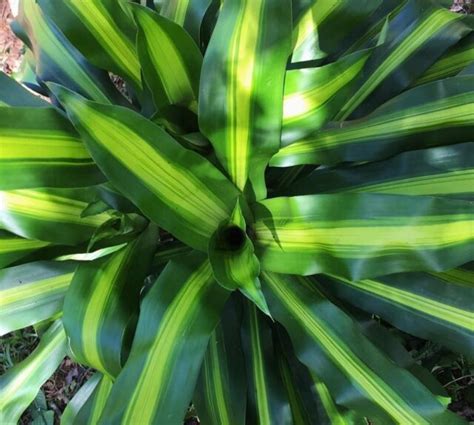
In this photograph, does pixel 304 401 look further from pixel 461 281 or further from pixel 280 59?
pixel 280 59

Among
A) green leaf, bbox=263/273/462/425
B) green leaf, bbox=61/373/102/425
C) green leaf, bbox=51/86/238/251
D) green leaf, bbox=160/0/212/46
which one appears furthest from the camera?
green leaf, bbox=61/373/102/425

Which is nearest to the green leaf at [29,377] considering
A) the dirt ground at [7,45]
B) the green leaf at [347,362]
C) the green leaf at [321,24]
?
the green leaf at [347,362]

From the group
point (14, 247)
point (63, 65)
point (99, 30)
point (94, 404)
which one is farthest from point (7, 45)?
point (94, 404)

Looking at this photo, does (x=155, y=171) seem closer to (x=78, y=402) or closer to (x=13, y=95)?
(x=13, y=95)

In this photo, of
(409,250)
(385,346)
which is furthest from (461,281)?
(409,250)

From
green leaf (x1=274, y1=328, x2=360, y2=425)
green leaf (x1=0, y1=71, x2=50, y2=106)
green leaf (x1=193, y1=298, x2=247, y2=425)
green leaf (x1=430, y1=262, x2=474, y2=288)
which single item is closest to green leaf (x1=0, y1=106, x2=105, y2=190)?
green leaf (x1=0, y1=71, x2=50, y2=106)

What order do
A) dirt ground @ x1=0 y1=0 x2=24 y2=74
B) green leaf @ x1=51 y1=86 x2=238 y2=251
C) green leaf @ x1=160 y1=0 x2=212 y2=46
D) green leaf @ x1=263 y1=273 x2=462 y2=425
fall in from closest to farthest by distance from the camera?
1. green leaf @ x1=51 y1=86 x2=238 y2=251
2. green leaf @ x1=263 y1=273 x2=462 y2=425
3. green leaf @ x1=160 y1=0 x2=212 y2=46
4. dirt ground @ x1=0 y1=0 x2=24 y2=74

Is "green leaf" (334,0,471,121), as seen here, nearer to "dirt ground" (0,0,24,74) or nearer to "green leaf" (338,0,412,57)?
"green leaf" (338,0,412,57)
